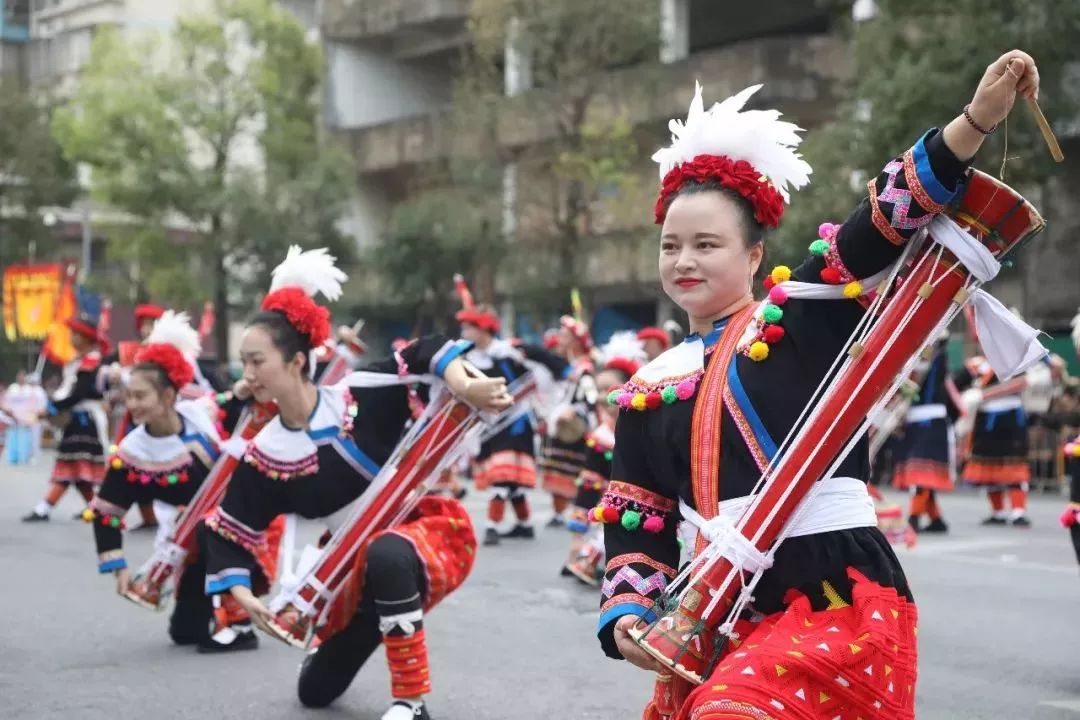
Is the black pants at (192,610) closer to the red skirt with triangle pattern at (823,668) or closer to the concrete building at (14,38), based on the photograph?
the red skirt with triangle pattern at (823,668)

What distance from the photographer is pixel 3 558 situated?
1104 centimetres

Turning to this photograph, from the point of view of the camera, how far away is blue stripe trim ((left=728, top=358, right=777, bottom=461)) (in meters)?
3.24

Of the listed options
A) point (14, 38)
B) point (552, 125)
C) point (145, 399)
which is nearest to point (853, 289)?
point (145, 399)

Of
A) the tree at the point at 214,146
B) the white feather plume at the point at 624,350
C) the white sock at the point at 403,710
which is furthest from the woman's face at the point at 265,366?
the tree at the point at 214,146

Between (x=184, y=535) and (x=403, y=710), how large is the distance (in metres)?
2.29

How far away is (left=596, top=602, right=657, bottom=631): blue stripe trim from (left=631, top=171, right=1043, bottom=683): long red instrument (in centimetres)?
3

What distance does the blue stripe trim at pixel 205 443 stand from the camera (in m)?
8.03

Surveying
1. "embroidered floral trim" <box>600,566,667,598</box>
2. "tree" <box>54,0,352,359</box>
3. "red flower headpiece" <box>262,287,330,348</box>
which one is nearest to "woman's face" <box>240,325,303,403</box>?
"red flower headpiece" <box>262,287,330,348</box>

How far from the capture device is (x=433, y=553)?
18.0 feet

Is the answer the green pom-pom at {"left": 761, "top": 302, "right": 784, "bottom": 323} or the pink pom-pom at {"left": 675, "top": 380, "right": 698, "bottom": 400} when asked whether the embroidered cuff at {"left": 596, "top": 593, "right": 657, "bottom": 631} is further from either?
the green pom-pom at {"left": 761, "top": 302, "right": 784, "bottom": 323}

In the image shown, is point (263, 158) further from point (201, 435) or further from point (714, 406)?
point (714, 406)

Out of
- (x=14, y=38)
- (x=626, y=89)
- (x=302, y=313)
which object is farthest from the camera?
(x=14, y=38)

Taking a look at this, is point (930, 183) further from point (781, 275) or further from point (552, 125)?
point (552, 125)

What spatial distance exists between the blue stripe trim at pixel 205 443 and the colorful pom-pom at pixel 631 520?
5.06 metres
